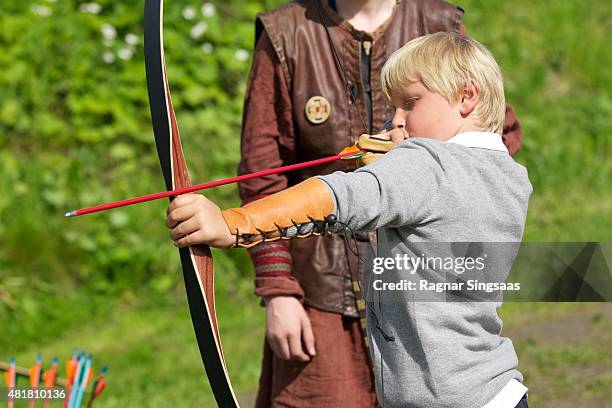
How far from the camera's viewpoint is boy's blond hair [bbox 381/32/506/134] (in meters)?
2.29

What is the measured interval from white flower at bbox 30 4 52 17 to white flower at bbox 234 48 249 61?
4.27 ft

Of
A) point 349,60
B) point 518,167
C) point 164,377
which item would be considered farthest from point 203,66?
point 518,167

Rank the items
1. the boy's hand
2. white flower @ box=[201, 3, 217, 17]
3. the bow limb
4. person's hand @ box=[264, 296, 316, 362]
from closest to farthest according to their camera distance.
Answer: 1. the boy's hand
2. the bow limb
3. person's hand @ box=[264, 296, 316, 362]
4. white flower @ box=[201, 3, 217, 17]

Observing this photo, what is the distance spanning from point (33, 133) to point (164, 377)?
7.46 feet

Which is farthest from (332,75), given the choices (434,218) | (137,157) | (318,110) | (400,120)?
(137,157)

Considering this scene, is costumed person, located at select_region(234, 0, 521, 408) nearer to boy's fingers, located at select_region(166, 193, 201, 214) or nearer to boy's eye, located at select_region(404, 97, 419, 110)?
boy's eye, located at select_region(404, 97, 419, 110)

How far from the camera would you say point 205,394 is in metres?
5.16

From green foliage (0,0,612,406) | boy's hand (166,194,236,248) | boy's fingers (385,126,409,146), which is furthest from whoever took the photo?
green foliage (0,0,612,406)

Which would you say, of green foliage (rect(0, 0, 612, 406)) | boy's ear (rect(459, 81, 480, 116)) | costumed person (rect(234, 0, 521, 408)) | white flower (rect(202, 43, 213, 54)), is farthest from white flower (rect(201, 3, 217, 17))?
boy's ear (rect(459, 81, 480, 116))

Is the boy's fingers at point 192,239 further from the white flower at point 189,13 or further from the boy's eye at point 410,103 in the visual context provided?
the white flower at point 189,13

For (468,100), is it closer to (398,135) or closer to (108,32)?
(398,135)

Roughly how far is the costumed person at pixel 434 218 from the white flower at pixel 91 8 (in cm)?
514

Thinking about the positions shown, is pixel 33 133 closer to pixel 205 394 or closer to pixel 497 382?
pixel 205 394

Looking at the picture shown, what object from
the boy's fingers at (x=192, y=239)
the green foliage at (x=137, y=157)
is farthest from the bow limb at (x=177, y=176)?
the green foliage at (x=137, y=157)
